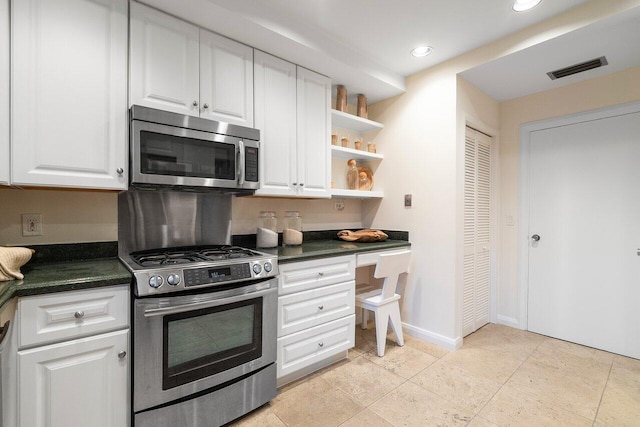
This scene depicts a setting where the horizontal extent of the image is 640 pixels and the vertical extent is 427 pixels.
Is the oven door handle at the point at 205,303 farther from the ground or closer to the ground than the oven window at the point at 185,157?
closer to the ground

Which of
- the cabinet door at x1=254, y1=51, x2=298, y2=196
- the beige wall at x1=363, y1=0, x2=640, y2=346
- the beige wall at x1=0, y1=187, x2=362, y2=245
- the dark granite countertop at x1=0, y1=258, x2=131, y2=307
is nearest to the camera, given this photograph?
the dark granite countertop at x1=0, y1=258, x2=131, y2=307

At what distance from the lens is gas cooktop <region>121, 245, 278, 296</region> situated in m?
1.44

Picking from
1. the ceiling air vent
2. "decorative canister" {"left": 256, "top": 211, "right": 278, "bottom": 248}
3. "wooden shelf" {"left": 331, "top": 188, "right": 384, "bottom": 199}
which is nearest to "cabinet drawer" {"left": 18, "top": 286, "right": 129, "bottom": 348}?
"decorative canister" {"left": 256, "top": 211, "right": 278, "bottom": 248}

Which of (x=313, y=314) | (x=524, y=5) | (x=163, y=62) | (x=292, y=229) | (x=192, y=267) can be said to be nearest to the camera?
(x=192, y=267)

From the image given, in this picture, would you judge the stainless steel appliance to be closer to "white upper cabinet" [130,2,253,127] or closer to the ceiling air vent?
"white upper cabinet" [130,2,253,127]

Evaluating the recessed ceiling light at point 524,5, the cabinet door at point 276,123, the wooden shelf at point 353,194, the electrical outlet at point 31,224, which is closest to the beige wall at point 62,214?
the electrical outlet at point 31,224

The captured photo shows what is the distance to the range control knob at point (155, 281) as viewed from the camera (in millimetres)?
1429

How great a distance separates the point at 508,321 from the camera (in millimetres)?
3209

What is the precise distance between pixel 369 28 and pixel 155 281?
87.7 inches

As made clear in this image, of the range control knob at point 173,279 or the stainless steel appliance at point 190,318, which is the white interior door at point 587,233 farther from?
the range control knob at point 173,279

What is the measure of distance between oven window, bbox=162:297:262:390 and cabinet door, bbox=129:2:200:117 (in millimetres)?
1257

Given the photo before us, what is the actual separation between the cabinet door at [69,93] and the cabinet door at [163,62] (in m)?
0.06

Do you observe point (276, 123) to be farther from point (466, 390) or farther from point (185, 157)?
point (466, 390)

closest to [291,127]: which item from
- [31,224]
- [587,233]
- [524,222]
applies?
[31,224]
